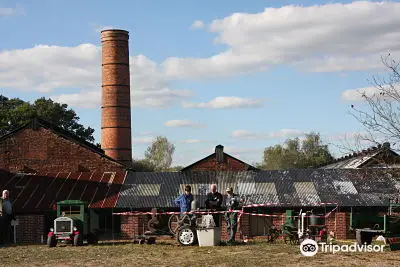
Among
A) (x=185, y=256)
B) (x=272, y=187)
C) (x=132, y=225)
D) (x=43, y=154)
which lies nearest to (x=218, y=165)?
(x=272, y=187)

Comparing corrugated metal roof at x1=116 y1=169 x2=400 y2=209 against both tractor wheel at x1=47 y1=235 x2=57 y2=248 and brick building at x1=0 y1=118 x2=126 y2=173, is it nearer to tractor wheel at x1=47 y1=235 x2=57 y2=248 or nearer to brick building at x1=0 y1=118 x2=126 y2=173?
brick building at x1=0 y1=118 x2=126 y2=173

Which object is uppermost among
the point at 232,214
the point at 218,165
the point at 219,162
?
the point at 219,162

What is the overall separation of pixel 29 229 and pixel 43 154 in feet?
31.6

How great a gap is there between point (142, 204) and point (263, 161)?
2289 inches

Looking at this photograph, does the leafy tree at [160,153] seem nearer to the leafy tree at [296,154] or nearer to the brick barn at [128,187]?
the leafy tree at [296,154]

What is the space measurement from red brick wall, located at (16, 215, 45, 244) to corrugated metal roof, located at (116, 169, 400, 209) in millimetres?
3203

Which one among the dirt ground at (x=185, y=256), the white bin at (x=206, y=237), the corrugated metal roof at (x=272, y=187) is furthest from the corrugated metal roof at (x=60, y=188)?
the white bin at (x=206, y=237)

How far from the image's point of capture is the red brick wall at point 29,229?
2434cm

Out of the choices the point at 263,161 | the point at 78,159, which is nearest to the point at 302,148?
the point at 263,161

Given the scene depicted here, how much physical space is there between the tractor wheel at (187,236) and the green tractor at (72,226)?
3.46 m

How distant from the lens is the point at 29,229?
24688mm

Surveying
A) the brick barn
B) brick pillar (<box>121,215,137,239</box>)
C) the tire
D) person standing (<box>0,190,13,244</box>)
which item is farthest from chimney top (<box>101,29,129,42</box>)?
the tire

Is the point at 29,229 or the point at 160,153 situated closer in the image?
the point at 29,229

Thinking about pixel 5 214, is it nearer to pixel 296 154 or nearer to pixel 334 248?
pixel 334 248
